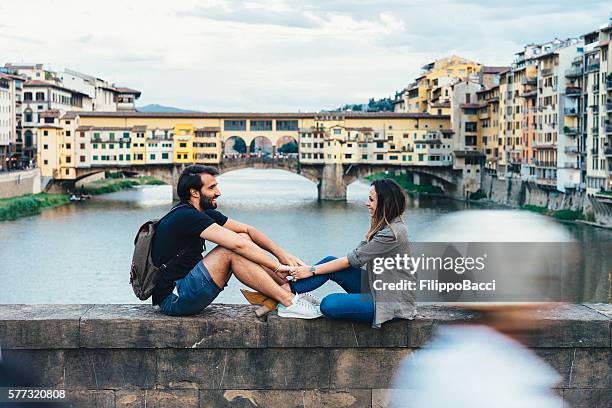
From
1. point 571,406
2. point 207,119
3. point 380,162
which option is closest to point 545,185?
point 380,162

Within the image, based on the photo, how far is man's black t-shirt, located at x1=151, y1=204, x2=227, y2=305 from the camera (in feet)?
11.6

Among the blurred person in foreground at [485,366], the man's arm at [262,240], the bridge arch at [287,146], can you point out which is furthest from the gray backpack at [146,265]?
the bridge arch at [287,146]

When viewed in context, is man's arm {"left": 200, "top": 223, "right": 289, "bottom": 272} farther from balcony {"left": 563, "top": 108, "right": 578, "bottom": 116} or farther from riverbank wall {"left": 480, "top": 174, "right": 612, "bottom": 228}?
balcony {"left": 563, "top": 108, "right": 578, "bottom": 116}

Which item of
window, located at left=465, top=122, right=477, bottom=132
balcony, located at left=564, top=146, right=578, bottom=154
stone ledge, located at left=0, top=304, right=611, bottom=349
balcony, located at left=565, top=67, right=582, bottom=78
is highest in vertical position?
balcony, located at left=565, top=67, right=582, bottom=78

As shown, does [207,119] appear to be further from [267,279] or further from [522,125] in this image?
[267,279]

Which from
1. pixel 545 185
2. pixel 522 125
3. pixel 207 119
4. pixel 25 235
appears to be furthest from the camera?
pixel 207 119

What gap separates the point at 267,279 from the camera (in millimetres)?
3504

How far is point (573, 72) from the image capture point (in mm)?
30094

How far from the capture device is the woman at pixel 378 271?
340cm

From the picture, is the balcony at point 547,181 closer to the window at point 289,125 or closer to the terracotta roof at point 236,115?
the terracotta roof at point 236,115

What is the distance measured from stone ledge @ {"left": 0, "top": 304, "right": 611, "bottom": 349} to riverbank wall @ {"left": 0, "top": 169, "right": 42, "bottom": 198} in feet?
98.6

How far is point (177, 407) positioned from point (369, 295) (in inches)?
27.3

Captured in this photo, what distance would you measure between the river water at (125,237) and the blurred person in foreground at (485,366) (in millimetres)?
4085

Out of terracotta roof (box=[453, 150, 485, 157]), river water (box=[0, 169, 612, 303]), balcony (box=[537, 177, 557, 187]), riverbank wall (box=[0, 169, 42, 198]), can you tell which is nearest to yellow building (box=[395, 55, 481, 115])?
terracotta roof (box=[453, 150, 485, 157])
